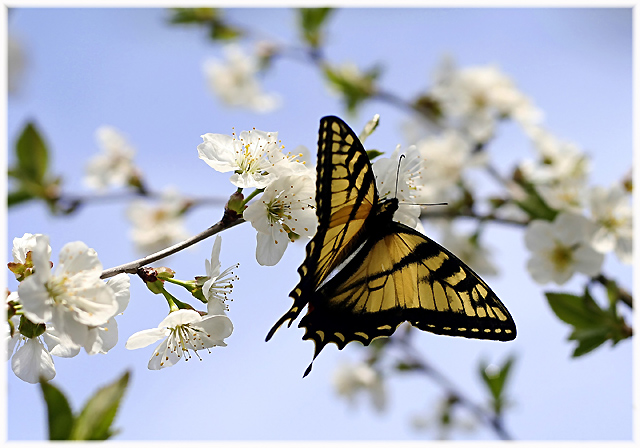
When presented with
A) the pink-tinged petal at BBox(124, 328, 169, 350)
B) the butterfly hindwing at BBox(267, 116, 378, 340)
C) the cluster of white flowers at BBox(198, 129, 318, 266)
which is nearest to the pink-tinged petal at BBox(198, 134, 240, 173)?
the cluster of white flowers at BBox(198, 129, 318, 266)

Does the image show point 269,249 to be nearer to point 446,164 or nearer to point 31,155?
point 31,155

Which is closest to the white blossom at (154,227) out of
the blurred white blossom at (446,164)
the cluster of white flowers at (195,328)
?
the blurred white blossom at (446,164)

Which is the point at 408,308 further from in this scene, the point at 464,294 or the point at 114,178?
the point at 114,178

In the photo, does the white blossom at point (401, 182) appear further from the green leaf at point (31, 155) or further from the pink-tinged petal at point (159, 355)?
the green leaf at point (31, 155)

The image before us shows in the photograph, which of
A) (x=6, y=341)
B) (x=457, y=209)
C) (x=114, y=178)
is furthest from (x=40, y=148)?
(x=457, y=209)

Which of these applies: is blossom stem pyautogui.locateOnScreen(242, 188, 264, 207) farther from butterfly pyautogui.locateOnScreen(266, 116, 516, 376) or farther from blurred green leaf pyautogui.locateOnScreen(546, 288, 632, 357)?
blurred green leaf pyautogui.locateOnScreen(546, 288, 632, 357)

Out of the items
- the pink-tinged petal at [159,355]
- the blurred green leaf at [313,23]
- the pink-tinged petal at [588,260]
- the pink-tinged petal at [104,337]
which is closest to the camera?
the pink-tinged petal at [104,337]
